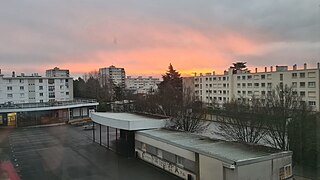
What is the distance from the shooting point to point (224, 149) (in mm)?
4543

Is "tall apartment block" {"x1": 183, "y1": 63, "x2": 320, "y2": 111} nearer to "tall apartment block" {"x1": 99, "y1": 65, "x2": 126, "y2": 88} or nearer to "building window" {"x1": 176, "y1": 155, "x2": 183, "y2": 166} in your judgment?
"tall apartment block" {"x1": 99, "y1": 65, "x2": 126, "y2": 88}

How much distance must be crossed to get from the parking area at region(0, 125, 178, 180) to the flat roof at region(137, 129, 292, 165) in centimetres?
75

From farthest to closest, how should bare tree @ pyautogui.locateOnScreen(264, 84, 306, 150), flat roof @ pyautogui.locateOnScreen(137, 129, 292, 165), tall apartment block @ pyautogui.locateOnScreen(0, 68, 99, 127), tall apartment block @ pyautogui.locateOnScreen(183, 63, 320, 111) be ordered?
tall apartment block @ pyautogui.locateOnScreen(0, 68, 99, 127) < tall apartment block @ pyautogui.locateOnScreen(183, 63, 320, 111) < bare tree @ pyautogui.locateOnScreen(264, 84, 306, 150) < flat roof @ pyautogui.locateOnScreen(137, 129, 292, 165)

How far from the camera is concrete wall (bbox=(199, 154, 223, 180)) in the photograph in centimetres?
398

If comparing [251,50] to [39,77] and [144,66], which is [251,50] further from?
[39,77]

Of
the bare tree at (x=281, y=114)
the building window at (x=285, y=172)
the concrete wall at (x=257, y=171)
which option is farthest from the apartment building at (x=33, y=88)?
the building window at (x=285, y=172)

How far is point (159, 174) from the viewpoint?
5.50 m

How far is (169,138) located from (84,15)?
3041mm

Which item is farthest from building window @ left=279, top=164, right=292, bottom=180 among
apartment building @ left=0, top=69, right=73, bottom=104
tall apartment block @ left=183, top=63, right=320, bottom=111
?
apartment building @ left=0, top=69, right=73, bottom=104

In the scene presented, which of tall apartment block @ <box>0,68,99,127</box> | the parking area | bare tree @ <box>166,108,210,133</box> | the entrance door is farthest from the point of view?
tall apartment block @ <box>0,68,99,127</box>

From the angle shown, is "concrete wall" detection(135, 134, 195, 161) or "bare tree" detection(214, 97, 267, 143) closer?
"concrete wall" detection(135, 134, 195, 161)

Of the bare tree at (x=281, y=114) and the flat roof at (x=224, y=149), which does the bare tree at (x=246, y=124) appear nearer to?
the bare tree at (x=281, y=114)

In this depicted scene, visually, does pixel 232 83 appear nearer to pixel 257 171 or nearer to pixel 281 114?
pixel 281 114

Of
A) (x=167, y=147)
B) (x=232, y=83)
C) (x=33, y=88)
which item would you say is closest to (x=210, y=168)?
(x=167, y=147)
